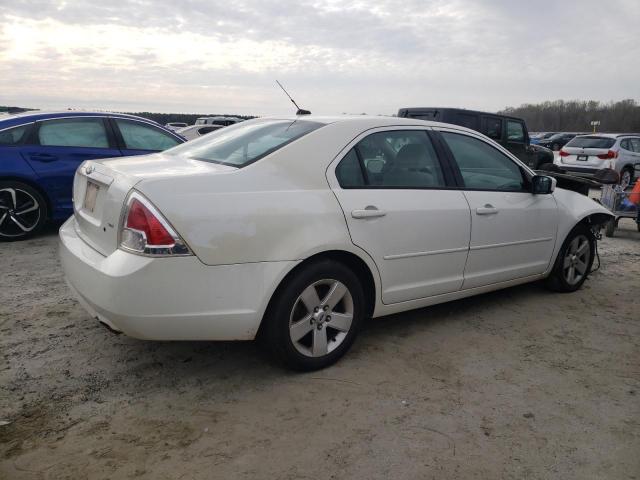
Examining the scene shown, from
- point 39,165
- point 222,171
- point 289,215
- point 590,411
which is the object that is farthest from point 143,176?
point 39,165

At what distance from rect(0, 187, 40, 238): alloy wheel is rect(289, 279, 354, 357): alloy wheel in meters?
4.51

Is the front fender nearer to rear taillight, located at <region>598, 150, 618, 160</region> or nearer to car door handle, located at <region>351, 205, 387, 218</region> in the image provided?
car door handle, located at <region>351, 205, 387, 218</region>

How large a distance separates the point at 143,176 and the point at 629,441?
2.81 m

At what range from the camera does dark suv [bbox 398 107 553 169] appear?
32.7 feet

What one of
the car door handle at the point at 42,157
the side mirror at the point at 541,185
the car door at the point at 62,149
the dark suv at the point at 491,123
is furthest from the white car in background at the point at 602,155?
the car door handle at the point at 42,157

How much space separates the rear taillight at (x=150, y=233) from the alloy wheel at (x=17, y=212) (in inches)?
168

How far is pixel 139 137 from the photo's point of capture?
22.6 ft

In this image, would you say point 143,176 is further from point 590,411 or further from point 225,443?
point 590,411

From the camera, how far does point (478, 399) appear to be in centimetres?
294

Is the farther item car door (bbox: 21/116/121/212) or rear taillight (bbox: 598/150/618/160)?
rear taillight (bbox: 598/150/618/160)

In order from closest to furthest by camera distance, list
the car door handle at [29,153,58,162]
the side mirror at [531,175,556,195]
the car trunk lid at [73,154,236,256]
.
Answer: the car trunk lid at [73,154,236,256]
the side mirror at [531,175,556,195]
the car door handle at [29,153,58,162]

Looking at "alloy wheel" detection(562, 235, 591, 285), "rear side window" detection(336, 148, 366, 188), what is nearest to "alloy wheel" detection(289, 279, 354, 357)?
"rear side window" detection(336, 148, 366, 188)

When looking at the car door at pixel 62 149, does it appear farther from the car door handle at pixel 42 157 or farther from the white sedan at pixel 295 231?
the white sedan at pixel 295 231

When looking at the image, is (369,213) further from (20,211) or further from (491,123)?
(491,123)
